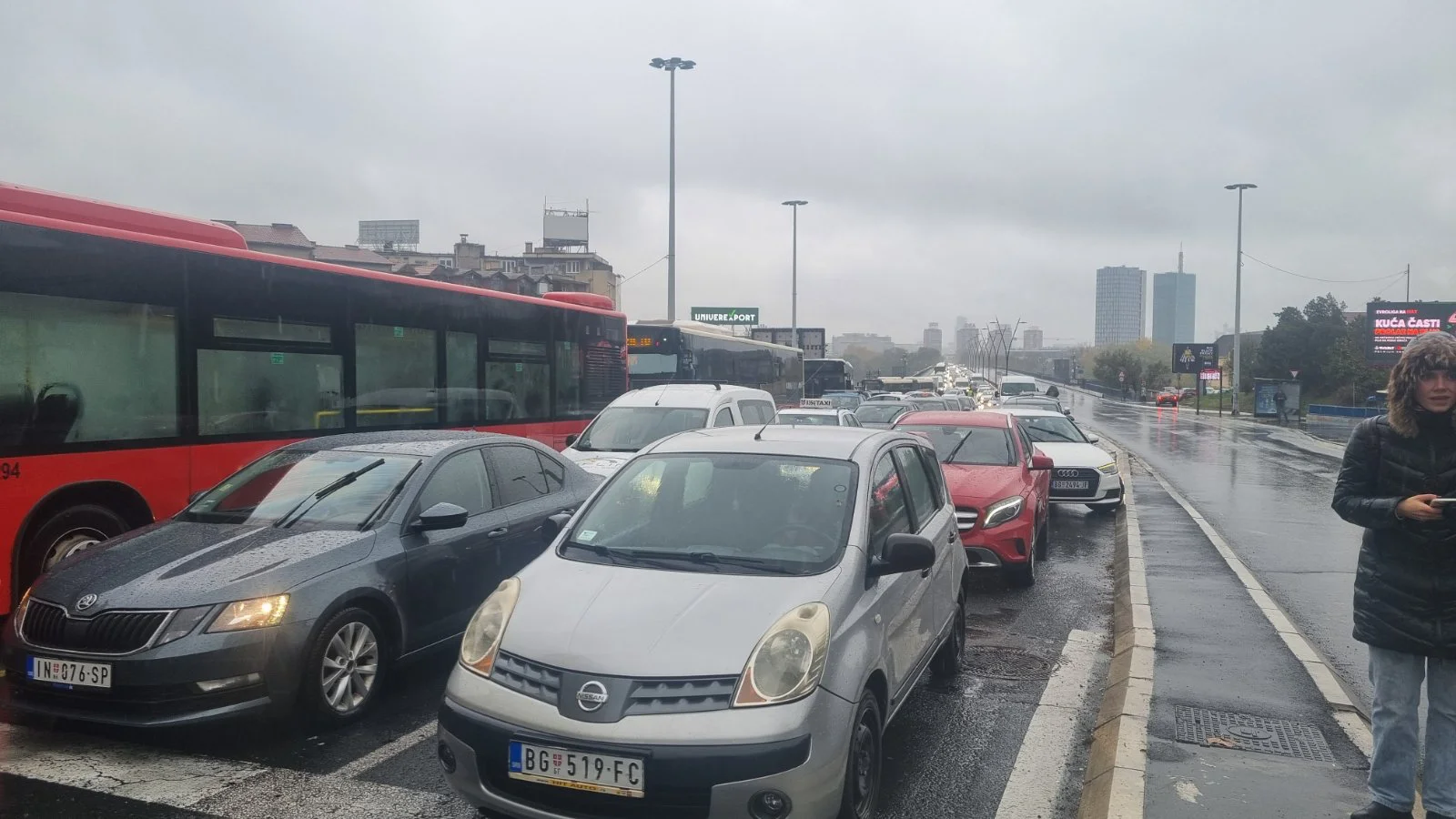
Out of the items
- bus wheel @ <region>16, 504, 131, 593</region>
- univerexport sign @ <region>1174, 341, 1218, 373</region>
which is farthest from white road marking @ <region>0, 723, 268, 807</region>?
univerexport sign @ <region>1174, 341, 1218, 373</region>

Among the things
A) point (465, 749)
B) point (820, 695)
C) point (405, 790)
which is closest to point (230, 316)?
point (405, 790)

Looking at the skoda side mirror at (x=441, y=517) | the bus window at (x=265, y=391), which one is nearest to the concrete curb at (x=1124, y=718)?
the skoda side mirror at (x=441, y=517)

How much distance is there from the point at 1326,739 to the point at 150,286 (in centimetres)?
856

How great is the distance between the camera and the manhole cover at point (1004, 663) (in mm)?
6672

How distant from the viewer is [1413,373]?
151 inches

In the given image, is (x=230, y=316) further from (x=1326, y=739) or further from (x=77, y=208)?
(x=1326, y=739)

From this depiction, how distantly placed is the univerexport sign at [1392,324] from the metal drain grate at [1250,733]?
4976 cm

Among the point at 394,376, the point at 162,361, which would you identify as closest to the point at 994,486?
the point at 394,376

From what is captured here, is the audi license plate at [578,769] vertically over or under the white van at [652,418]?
under

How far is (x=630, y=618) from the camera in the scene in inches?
155

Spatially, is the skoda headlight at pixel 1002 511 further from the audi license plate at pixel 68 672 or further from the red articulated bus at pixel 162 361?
the audi license plate at pixel 68 672

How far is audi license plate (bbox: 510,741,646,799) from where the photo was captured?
347cm

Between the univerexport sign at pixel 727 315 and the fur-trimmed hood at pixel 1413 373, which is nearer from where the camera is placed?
the fur-trimmed hood at pixel 1413 373

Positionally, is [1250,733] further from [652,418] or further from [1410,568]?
[652,418]
